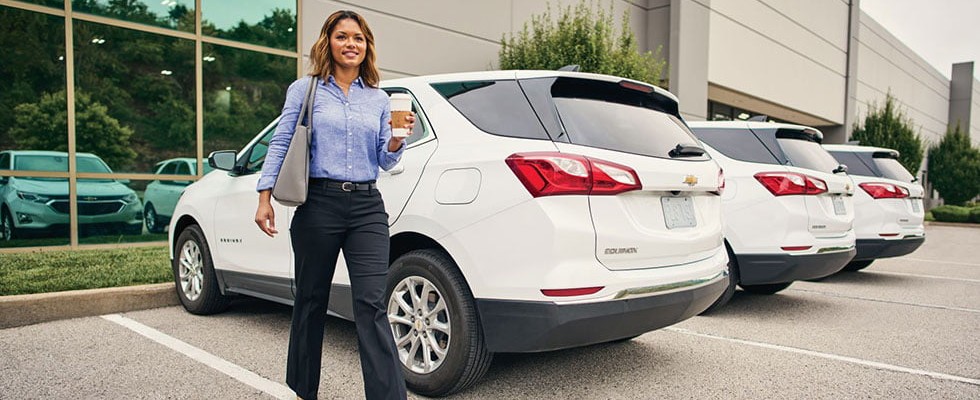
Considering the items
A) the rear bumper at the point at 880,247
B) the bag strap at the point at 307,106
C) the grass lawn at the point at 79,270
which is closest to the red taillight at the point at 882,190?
the rear bumper at the point at 880,247

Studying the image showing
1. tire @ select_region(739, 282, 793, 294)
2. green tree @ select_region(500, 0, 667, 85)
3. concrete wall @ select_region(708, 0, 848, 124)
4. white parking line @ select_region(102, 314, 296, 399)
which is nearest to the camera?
white parking line @ select_region(102, 314, 296, 399)

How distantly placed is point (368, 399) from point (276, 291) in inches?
72.0

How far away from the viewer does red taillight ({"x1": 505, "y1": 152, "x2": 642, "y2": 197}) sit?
2875mm

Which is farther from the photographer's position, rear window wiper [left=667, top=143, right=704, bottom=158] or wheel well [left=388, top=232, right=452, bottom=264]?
rear window wiper [left=667, top=143, right=704, bottom=158]

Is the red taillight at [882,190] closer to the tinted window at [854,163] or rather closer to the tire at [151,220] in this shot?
the tinted window at [854,163]

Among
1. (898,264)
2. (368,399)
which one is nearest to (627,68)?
(898,264)

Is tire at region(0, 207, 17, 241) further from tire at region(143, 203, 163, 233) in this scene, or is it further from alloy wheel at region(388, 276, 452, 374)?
alloy wheel at region(388, 276, 452, 374)

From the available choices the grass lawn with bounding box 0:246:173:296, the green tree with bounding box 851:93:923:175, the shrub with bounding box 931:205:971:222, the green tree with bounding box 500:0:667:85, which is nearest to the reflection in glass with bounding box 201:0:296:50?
the grass lawn with bounding box 0:246:173:296

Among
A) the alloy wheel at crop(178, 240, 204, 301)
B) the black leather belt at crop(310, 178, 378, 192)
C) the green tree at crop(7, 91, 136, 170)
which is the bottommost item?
the alloy wheel at crop(178, 240, 204, 301)

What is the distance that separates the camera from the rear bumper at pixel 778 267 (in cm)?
528

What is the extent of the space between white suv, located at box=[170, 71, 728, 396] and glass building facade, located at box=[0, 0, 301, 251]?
269 inches

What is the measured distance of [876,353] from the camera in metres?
4.37

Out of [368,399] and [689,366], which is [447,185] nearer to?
[368,399]

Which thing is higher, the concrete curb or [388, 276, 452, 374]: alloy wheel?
[388, 276, 452, 374]: alloy wheel
